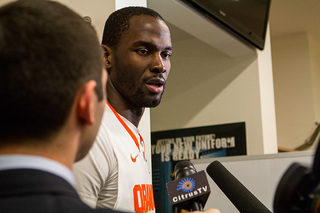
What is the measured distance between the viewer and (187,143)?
3881mm

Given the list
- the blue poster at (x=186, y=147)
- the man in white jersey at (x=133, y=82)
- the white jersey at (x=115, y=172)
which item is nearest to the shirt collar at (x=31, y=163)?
the white jersey at (x=115, y=172)

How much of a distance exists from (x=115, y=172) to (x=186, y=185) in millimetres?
213

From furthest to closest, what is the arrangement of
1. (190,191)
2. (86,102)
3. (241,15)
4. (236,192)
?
(241,15)
(236,192)
(190,191)
(86,102)

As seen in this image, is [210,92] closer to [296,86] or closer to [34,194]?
[296,86]

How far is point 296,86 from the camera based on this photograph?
5152mm

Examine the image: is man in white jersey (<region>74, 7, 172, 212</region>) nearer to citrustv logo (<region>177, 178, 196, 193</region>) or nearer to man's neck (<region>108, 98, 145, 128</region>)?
man's neck (<region>108, 98, 145, 128</region>)

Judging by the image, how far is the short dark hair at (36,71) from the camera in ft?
2.08

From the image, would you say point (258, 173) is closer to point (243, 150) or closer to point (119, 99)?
point (119, 99)

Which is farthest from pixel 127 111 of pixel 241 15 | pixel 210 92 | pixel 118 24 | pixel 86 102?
pixel 210 92

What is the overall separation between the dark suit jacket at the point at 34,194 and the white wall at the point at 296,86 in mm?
4696

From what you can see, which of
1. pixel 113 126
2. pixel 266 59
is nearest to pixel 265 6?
pixel 266 59

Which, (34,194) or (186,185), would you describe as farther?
(186,185)

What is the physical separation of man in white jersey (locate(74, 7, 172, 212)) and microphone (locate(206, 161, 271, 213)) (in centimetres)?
21

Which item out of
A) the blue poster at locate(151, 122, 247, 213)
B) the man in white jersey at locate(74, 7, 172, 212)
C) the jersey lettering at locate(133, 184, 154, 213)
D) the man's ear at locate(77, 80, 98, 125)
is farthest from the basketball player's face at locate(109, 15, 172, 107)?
the blue poster at locate(151, 122, 247, 213)
